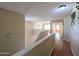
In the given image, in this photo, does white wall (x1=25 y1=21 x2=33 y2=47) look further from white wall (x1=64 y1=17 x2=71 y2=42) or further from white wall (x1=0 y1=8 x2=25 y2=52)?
white wall (x1=64 y1=17 x2=71 y2=42)

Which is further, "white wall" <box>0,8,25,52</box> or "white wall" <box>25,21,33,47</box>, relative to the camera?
"white wall" <box>25,21,33,47</box>

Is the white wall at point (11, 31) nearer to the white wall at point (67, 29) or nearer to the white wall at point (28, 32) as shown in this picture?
the white wall at point (28, 32)

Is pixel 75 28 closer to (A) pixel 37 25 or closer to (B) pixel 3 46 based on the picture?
(A) pixel 37 25

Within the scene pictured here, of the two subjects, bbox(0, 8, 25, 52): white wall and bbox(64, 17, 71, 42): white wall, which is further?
bbox(64, 17, 71, 42): white wall

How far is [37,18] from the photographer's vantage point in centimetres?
111

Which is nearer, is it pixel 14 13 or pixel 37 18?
pixel 14 13

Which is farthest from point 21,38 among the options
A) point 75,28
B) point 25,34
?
point 75,28

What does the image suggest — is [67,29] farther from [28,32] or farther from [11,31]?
[11,31]

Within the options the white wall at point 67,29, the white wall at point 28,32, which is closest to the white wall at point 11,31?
the white wall at point 28,32

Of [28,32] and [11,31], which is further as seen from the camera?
[28,32]

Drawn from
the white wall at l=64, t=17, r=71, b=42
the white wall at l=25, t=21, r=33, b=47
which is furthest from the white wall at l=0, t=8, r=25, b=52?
the white wall at l=64, t=17, r=71, b=42

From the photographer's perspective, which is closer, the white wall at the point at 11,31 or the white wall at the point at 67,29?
the white wall at the point at 11,31

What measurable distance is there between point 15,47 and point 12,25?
193 mm

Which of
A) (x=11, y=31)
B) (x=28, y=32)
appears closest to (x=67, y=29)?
Answer: (x=28, y=32)
